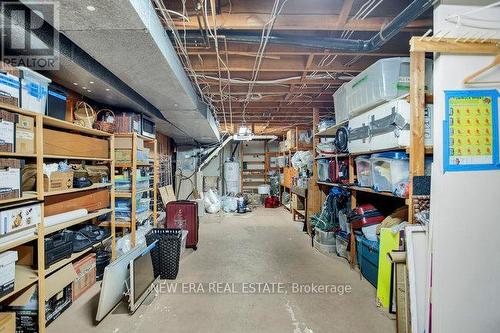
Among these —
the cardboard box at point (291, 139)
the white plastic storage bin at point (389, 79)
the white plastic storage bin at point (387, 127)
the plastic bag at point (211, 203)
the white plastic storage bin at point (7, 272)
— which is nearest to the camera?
the white plastic storage bin at point (7, 272)

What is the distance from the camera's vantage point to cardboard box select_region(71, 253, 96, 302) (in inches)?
91.3

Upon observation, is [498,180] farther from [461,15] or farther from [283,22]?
[283,22]

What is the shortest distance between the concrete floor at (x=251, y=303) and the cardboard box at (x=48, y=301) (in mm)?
92

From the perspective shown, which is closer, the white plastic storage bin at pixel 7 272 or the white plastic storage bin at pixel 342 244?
the white plastic storage bin at pixel 7 272

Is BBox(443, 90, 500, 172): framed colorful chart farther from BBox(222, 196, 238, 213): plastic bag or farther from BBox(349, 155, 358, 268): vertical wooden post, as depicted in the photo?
BBox(222, 196, 238, 213): plastic bag

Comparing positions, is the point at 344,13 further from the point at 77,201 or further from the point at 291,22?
the point at 77,201

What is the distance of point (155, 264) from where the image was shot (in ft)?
8.91

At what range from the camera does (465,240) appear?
1.68 meters

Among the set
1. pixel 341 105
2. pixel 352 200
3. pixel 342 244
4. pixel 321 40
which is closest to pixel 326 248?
pixel 342 244

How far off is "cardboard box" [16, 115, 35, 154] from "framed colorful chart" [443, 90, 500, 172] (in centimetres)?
289

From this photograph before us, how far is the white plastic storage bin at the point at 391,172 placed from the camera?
2.19 metres

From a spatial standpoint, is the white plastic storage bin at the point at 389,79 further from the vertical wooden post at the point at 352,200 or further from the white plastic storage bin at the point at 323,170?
the white plastic storage bin at the point at 323,170

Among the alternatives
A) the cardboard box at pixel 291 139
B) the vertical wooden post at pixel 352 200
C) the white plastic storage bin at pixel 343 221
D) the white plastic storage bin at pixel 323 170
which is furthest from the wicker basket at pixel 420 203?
the cardboard box at pixel 291 139

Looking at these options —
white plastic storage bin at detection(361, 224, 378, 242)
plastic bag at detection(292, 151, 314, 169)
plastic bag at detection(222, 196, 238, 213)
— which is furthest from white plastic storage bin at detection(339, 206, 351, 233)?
plastic bag at detection(222, 196, 238, 213)
